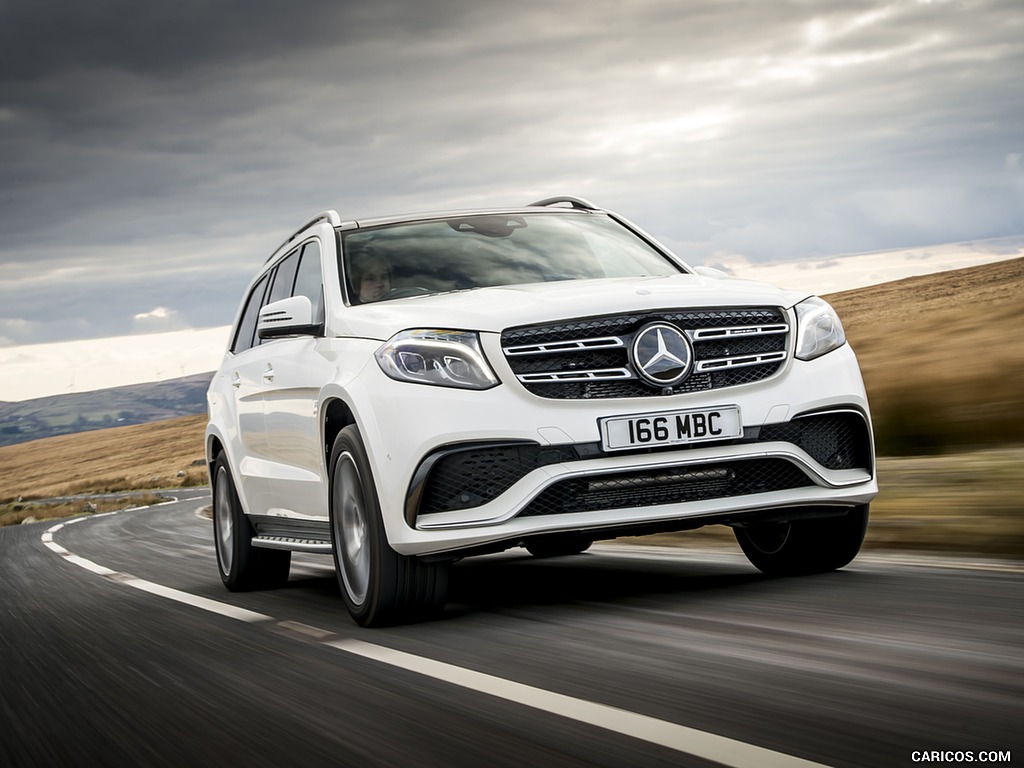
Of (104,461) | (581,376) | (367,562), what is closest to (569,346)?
(581,376)

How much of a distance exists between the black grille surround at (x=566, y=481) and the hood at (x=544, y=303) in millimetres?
503

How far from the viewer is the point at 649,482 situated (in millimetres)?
5367

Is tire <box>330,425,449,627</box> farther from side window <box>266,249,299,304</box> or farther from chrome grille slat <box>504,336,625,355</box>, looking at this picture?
side window <box>266,249,299,304</box>

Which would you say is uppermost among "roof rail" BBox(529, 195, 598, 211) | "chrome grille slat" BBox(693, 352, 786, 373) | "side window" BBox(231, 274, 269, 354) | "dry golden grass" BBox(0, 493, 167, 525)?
"roof rail" BBox(529, 195, 598, 211)

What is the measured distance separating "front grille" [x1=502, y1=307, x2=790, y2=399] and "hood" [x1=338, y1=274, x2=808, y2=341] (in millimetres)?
46

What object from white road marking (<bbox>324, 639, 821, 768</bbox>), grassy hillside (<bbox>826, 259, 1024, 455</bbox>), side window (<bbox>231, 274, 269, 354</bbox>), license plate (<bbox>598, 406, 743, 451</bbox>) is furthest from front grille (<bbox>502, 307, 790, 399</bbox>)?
grassy hillside (<bbox>826, 259, 1024, 455</bbox>)

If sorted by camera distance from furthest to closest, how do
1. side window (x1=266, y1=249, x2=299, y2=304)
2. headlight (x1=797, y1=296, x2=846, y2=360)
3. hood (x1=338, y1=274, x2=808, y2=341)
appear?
side window (x1=266, y1=249, x2=299, y2=304) → headlight (x1=797, y1=296, x2=846, y2=360) → hood (x1=338, y1=274, x2=808, y2=341)

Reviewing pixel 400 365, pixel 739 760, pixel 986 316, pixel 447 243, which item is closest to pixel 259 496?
pixel 447 243

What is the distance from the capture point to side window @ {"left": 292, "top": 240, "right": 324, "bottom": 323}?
6637 millimetres

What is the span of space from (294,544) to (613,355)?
7.71ft

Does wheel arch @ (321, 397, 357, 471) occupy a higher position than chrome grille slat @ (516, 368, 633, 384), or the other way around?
chrome grille slat @ (516, 368, 633, 384)

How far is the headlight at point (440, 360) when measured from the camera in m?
5.32

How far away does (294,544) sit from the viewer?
6.95 meters

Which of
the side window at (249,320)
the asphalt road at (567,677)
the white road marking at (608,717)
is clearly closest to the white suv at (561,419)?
the asphalt road at (567,677)
